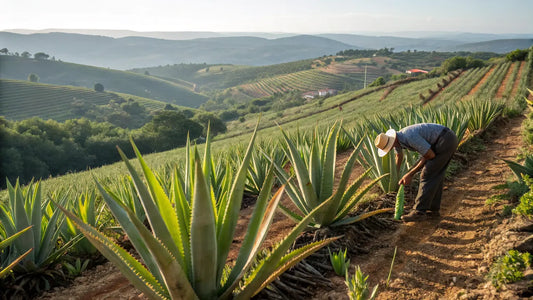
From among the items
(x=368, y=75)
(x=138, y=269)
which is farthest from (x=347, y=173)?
(x=368, y=75)

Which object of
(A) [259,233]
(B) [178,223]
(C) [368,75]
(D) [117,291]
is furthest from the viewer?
(C) [368,75]

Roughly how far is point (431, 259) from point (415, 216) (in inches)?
38.9

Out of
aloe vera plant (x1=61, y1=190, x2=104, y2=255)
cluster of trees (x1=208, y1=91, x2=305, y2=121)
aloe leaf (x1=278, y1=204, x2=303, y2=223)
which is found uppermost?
aloe leaf (x1=278, y1=204, x2=303, y2=223)

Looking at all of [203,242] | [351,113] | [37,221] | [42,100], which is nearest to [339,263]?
[203,242]

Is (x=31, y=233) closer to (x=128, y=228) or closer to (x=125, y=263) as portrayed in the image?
(x=128, y=228)

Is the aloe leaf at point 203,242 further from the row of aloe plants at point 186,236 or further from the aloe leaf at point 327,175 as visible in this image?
the aloe leaf at point 327,175

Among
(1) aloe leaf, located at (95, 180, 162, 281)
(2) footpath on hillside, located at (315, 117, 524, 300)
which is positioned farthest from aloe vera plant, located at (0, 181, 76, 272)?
(2) footpath on hillside, located at (315, 117, 524, 300)

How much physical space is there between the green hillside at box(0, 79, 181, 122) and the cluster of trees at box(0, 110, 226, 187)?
108ft

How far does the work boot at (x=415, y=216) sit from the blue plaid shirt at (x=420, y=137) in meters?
0.66

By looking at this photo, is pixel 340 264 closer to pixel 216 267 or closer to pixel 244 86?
pixel 216 267

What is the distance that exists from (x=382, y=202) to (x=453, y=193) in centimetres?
116

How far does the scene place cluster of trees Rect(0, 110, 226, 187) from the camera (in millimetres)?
36938

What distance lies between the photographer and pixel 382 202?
13.2ft

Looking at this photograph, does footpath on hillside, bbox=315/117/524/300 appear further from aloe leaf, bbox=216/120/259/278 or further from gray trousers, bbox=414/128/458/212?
aloe leaf, bbox=216/120/259/278
